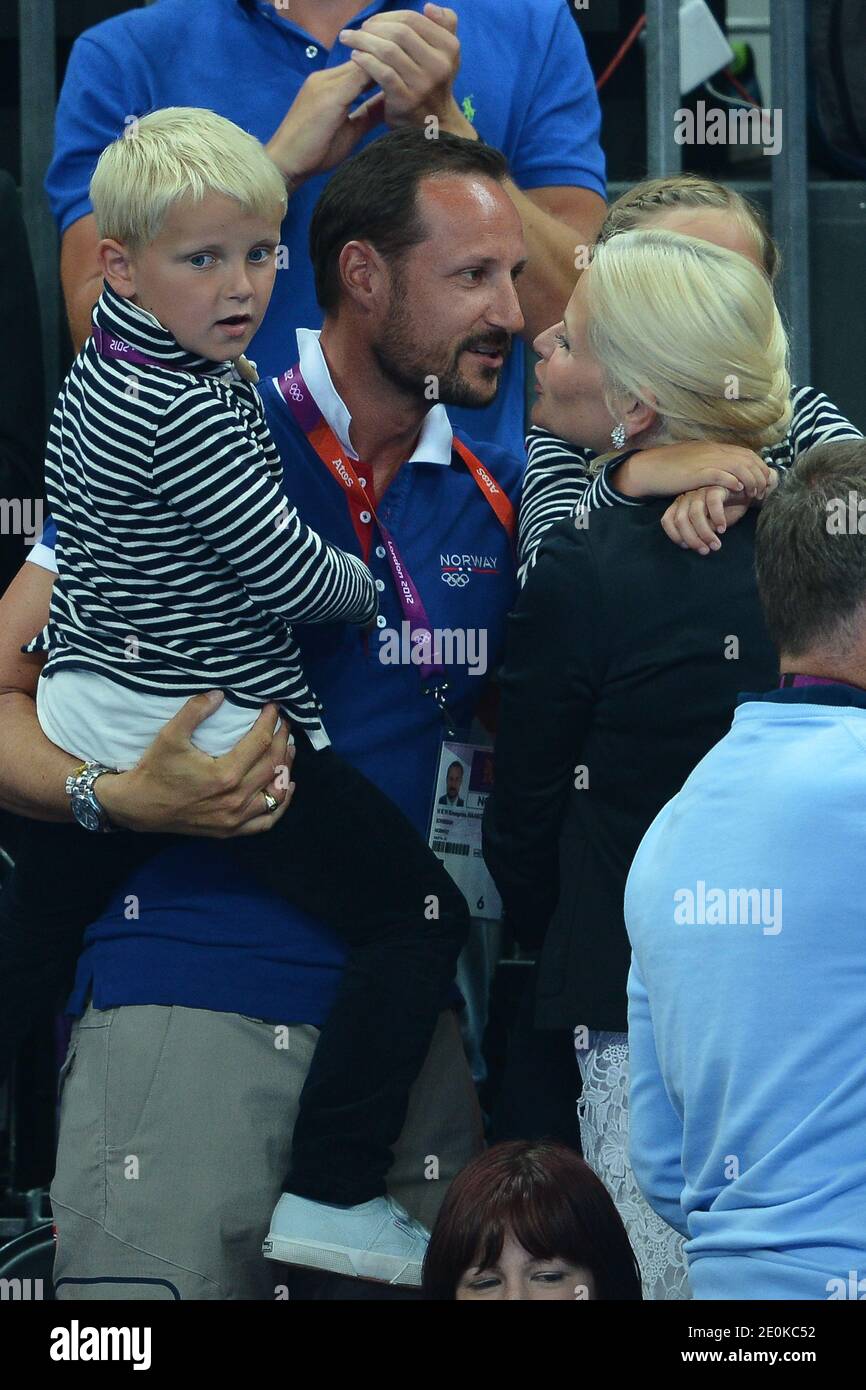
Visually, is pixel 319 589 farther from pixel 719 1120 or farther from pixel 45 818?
pixel 719 1120

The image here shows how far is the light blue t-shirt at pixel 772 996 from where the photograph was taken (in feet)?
5.57

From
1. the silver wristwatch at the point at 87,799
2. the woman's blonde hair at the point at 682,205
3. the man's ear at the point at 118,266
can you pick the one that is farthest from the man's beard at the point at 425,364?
the silver wristwatch at the point at 87,799

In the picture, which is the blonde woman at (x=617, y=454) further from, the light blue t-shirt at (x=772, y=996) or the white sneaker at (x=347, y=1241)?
the white sneaker at (x=347, y=1241)

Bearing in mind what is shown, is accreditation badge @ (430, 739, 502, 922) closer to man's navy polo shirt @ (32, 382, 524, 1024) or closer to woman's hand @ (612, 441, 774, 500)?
man's navy polo shirt @ (32, 382, 524, 1024)

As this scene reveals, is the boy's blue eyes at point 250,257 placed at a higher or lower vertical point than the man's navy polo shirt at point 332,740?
higher

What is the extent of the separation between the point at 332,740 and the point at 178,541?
0.42 metres

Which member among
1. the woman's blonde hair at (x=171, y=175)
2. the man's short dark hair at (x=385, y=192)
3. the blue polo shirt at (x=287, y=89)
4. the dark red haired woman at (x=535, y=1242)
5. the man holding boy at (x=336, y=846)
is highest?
the blue polo shirt at (x=287, y=89)

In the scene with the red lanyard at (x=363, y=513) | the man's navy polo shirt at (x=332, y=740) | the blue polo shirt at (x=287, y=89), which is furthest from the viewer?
the blue polo shirt at (x=287, y=89)

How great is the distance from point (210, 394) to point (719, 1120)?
113 cm

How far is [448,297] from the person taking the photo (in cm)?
279

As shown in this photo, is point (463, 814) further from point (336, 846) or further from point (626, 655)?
point (626, 655)

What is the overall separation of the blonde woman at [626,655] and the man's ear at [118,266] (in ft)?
1.96

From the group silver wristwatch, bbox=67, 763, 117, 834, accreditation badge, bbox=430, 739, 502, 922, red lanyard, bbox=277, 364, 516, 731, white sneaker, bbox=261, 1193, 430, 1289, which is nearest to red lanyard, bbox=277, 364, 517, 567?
red lanyard, bbox=277, 364, 516, 731

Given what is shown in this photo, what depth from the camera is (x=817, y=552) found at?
5.98ft
